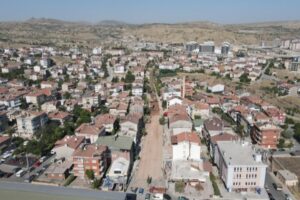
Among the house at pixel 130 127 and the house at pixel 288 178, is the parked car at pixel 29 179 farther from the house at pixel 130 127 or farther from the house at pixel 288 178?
the house at pixel 288 178

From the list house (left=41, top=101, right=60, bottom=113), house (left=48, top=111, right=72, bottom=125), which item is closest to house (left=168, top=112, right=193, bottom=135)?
house (left=48, top=111, right=72, bottom=125)

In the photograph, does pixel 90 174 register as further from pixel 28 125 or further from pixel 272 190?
pixel 272 190

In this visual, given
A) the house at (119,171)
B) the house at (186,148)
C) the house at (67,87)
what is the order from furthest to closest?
the house at (67,87), the house at (186,148), the house at (119,171)

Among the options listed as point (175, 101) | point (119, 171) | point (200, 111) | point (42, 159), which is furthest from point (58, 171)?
point (175, 101)

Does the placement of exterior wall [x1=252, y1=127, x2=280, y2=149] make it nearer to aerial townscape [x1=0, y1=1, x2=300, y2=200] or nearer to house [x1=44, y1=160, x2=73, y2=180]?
aerial townscape [x1=0, y1=1, x2=300, y2=200]

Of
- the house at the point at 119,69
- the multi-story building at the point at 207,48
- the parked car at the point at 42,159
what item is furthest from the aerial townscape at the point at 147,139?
the multi-story building at the point at 207,48
